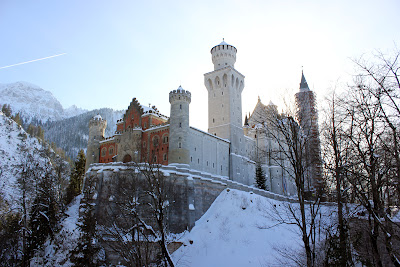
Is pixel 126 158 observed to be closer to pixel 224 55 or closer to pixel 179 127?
pixel 179 127

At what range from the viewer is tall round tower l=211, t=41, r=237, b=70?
55.3 meters

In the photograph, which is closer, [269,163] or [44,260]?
[44,260]

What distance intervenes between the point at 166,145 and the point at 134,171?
10624 millimetres

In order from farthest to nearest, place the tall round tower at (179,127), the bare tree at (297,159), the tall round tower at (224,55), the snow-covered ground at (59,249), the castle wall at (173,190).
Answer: the tall round tower at (224,55) < the tall round tower at (179,127) < the castle wall at (173,190) < the snow-covered ground at (59,249) < the bare tree at (297,159)

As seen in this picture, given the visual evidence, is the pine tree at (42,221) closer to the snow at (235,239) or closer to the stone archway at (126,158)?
the snow at (235,239)

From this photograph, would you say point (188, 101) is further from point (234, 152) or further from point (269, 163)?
point (269, 163)

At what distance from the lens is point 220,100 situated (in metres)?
54.3

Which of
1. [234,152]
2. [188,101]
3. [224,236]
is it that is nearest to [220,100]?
[234,152]

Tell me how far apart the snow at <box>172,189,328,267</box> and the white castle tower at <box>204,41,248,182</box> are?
1683 centimetres

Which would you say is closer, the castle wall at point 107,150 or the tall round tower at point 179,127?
the tall round tower at point 179,127

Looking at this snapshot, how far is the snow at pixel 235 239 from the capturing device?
2523 centimetres

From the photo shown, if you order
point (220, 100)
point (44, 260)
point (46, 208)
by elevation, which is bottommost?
point (44, 260)

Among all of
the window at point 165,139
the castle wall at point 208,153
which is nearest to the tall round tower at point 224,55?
the castle wall at point 208,153

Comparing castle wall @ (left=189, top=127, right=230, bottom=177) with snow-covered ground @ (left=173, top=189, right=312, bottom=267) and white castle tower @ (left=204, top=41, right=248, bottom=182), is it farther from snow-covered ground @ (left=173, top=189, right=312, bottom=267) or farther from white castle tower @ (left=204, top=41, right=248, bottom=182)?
snow-covered ground @ (left=173, top=189, right=312, bottom=267)
